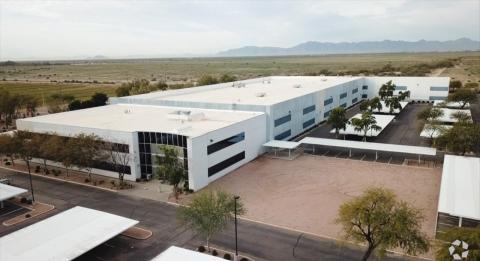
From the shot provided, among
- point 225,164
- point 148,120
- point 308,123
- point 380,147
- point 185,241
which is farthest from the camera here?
point 308,123

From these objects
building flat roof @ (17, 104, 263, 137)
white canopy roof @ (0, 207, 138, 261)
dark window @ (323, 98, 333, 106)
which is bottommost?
white canopy roof @ (0, 207, 138, 261)

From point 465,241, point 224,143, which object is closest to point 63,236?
point 224,143

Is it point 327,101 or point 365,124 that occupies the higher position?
point 327,101

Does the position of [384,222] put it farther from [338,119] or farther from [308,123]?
[308,123]

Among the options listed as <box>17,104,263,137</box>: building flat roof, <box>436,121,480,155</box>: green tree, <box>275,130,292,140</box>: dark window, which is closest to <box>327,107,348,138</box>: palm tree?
<box>275,130,292,140</box>: dark window

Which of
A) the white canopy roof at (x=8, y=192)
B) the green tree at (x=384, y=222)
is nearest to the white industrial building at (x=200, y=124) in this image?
the white canopy roof at (x=8, y=192)

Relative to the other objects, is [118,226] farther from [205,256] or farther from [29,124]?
[29,124]

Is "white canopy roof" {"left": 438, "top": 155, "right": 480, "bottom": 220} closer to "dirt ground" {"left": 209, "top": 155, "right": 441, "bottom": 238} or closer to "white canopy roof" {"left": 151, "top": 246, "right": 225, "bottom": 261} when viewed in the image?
"dirt ground" {"left": 209, "top": 155, "right": 441, "bottom": 238}

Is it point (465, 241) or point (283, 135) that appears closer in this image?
point (465, 241)
